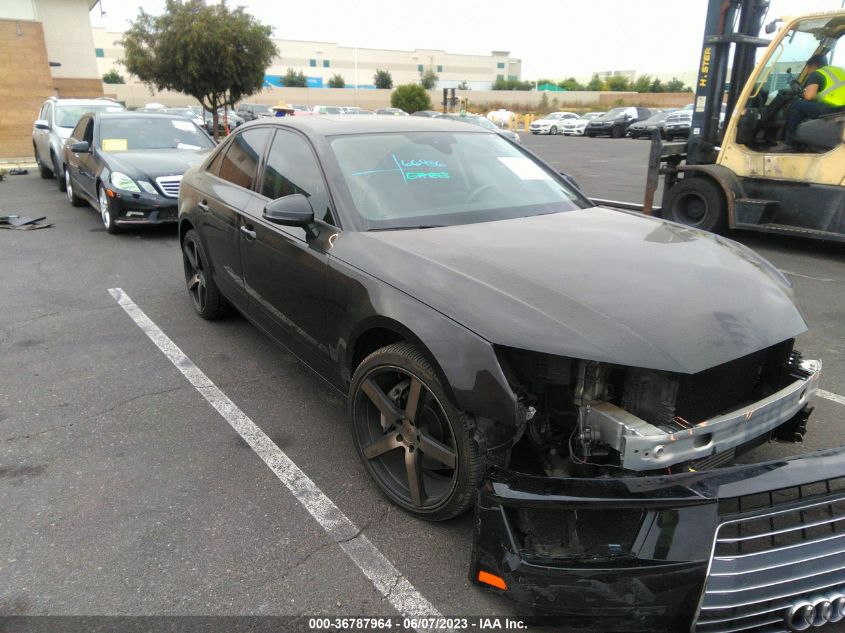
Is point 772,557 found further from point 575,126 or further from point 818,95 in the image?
point 575,126

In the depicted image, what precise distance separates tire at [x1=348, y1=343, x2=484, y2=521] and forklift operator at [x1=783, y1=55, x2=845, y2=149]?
260 inches

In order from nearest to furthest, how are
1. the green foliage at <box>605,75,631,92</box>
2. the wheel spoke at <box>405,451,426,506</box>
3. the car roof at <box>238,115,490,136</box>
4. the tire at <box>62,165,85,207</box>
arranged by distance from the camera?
the wheel spoke at <box>405,451,426,506</box>
the car roof at <box>238,115,490,136</box>
the tire at <box>62,165,85,207</box>
the green foliage at <box>605,75,631,92</box>

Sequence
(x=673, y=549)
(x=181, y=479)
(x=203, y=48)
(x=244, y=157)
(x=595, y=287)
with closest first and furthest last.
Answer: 1. (x=673, y=549)
2. (x=595, y=287)
3. (x=181, y=479)
4. (x=244, y=157)
5. (x=203, y=48)

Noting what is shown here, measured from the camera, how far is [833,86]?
21.6ft

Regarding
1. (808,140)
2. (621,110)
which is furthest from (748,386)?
(621,110)

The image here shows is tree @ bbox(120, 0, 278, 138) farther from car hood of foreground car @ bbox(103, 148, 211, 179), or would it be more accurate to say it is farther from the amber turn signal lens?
the amber turn signal lens

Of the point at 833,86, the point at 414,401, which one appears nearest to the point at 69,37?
the point at 833,86

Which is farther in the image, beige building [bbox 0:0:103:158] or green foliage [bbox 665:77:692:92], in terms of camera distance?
green foliage [bbox 665:77:692:92]

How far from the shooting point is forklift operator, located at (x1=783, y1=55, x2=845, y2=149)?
6578mm

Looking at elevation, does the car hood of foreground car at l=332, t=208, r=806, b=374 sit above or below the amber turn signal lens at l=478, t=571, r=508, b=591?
above

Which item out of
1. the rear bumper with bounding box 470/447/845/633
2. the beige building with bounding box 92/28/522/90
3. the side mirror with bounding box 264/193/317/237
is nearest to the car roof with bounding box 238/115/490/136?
the side mirror with bounding box 264/193/317/237

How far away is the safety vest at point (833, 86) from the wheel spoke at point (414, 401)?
22.0 ft

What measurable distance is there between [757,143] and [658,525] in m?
7.08

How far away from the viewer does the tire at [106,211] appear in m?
8.12
